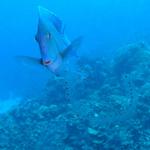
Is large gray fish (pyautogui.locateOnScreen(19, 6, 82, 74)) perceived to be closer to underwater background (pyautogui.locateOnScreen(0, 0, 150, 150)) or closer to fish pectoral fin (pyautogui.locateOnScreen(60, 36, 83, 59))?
fish pectoral fin (pyautogui.locateOnScreen(60, 36, 83, 59))

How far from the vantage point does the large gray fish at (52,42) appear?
1.35 m

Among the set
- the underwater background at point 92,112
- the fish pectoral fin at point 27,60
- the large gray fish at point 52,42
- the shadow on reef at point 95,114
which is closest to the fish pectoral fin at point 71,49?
the large gray fish at point 52,42

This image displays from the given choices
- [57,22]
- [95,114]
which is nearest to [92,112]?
[95,114]

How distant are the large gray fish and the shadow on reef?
2.93 meters

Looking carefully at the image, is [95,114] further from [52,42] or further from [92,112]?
[52,42]

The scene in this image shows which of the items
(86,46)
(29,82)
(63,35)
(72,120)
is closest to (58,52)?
(63,35)

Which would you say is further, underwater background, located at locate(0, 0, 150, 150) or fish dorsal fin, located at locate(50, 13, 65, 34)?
underwater background, located at locate(0, 0, 150, 150)

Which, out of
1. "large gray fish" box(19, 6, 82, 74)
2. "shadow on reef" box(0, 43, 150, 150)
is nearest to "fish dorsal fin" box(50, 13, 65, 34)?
"large gray fish" box(19, 6, 82, 74)

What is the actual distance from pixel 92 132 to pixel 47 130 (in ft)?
6.98

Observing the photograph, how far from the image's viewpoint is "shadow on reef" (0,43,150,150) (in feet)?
20.6

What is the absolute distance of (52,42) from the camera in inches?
54.2

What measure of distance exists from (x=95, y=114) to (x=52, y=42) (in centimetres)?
595

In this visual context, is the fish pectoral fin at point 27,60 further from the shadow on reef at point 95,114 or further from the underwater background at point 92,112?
the shadow on reef at point 95,114

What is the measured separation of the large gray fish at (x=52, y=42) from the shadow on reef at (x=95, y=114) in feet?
9.61
